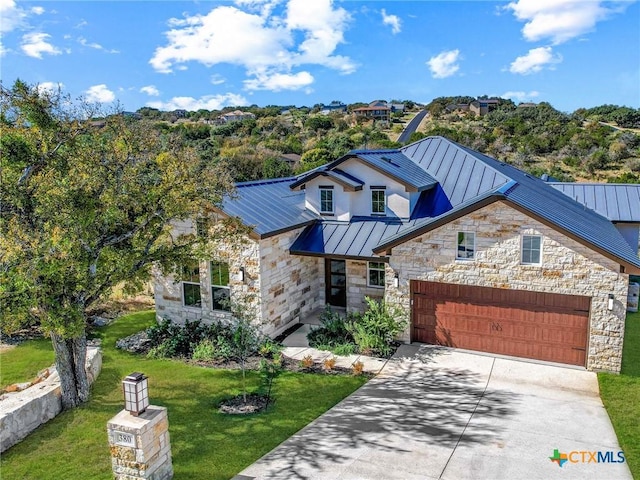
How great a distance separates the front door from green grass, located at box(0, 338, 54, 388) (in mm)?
9539

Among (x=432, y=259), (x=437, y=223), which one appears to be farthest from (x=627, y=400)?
(x=437, y=223)

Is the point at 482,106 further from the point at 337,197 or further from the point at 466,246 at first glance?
the point at 466,246

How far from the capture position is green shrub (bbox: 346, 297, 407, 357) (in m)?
14.8

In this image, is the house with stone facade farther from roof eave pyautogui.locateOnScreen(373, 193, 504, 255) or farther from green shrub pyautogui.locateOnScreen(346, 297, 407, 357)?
green shrub pyautogui.locateOnScreen(346, 297, 407, 357)

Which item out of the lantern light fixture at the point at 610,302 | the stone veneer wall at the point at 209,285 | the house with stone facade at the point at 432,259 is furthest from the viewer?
the stone veneer wall at the point at 209,285

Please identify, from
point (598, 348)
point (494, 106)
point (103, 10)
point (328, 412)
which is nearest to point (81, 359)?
point (328, 412)

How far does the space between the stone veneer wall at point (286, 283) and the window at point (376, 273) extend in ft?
7.56

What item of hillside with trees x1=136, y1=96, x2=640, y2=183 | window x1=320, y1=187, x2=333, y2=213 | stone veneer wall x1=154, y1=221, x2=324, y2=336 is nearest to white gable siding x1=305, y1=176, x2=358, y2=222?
window x1=320, y1=187, x2=333, y2=213

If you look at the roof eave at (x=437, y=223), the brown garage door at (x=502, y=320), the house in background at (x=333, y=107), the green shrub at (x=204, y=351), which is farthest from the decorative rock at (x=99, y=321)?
the house in background at (x=333, y=107)

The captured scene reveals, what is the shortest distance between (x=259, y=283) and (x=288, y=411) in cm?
486

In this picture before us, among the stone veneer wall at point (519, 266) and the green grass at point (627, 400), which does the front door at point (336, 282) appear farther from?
the green grass at point (627, 400)

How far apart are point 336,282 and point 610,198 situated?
12.8m

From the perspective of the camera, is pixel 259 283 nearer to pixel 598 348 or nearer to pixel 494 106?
pixel 598 348

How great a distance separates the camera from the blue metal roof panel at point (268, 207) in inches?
614
